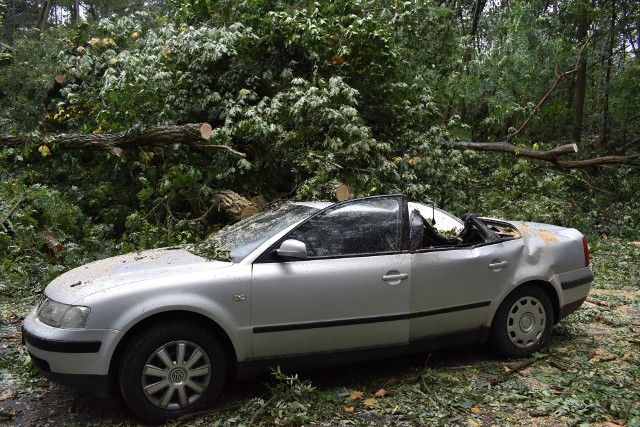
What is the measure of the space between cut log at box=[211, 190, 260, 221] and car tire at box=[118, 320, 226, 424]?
14.8 ft

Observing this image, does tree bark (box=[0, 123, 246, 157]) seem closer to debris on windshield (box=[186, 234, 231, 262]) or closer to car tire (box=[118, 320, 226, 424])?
debris on windshield (box=[186, 234, 231, 262])

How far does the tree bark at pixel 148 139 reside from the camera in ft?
28.2

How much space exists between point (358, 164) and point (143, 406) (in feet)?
19.9

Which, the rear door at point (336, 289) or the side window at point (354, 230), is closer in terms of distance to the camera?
the rear door at point (336, 289)

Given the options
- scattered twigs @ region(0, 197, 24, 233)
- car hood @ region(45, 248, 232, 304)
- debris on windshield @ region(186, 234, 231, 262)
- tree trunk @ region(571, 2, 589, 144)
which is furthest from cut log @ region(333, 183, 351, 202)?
tree trunk @ region(571, 2, 589, 144)

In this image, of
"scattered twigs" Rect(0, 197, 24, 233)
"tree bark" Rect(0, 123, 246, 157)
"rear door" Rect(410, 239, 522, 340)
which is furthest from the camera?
"tree bark" Rect(0, 123, 246, 157)

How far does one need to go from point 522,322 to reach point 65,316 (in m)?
3.51

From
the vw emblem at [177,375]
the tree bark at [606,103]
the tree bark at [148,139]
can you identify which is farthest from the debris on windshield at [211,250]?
the tree bark at [606,103]

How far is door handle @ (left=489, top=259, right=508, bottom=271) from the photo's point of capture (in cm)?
451

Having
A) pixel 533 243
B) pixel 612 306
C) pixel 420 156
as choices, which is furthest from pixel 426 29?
pixel 533 243

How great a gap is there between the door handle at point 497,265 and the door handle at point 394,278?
85 cm

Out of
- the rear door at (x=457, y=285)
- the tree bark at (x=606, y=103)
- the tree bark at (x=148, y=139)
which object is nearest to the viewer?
the rear door at (x=457, y=285)

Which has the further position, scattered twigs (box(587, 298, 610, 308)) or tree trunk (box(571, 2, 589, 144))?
tree trunk (box(571, 2, 589, 144))

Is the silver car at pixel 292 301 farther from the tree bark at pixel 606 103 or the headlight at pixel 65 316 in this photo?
the tree bark at pixel 606 103
